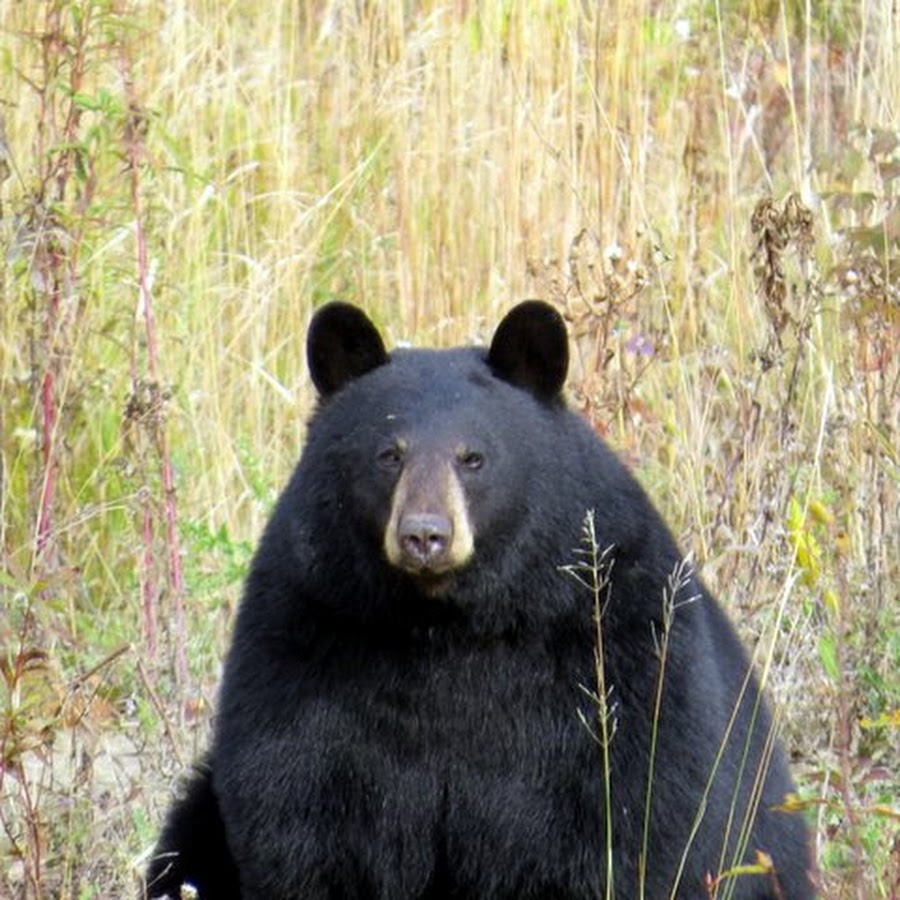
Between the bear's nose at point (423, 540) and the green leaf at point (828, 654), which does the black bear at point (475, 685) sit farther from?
the green leaf at point (828, 654)

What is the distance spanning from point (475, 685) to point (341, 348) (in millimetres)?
703

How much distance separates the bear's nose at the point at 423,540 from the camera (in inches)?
150

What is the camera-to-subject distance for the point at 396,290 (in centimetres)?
712

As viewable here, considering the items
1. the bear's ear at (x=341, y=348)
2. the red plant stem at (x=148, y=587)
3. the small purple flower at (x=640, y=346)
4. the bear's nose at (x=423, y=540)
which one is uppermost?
the bear's ear at (x=341, y=348)

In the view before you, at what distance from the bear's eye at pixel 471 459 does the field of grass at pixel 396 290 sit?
0.88m

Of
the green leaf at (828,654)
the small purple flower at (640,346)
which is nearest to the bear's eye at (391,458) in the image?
the green leaf at (828,654)

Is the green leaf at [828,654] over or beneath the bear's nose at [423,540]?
beneath

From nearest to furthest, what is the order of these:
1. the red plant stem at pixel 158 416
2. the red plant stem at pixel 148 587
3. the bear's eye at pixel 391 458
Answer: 1. the bear's eye at pixel 391 458
2. the red plant stem at pixel 158 416
3. the red plant stem at pixel 148 587

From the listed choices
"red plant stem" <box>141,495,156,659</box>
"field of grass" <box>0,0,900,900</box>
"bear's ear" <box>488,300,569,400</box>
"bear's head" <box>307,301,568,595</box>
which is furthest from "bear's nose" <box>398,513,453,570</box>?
"red plant stem" <box>141,495,156,659</box>

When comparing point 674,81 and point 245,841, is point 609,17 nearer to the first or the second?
point 674,81

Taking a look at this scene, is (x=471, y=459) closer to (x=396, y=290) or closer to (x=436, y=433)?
(x=436, y=433)

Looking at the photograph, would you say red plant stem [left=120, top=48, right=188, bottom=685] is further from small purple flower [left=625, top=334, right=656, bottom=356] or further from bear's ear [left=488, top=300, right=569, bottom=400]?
bear's ear [left=488, top=300, right=569, bottom=400]

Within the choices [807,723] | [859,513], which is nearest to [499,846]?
[807,723]

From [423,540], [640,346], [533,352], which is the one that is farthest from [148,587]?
[423,540]
